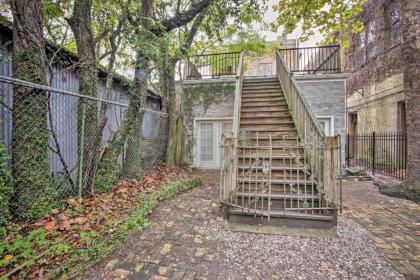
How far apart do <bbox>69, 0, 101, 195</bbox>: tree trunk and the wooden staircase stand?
2.82 m

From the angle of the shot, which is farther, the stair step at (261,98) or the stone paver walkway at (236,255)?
the stair step at (261,98)

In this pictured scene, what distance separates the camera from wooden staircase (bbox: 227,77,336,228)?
3238 mm

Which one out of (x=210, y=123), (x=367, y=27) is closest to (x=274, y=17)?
(x=210, y=123)

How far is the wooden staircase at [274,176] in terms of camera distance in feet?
10.6

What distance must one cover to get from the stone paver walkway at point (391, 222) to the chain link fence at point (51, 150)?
4805mm

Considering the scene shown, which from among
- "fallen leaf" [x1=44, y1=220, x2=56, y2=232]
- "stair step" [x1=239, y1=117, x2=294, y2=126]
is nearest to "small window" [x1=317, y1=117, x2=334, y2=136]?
"stair step" [x1=239, y1=117, x2=294, y2=126]

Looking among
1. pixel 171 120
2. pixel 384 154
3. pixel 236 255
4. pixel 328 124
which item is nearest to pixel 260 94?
pixel 328 124

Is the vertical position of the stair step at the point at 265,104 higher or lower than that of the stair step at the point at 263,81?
lower

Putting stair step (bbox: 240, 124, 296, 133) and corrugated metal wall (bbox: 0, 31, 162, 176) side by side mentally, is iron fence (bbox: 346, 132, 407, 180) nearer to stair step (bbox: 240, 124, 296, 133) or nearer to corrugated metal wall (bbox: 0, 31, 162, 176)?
stair step (bbox: 240, 124, 296, 133)

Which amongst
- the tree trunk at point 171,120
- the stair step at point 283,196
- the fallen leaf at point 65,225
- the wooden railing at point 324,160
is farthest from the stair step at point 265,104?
the fallen leaf at point 65,225

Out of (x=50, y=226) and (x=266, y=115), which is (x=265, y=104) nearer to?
(x=266, y=115)

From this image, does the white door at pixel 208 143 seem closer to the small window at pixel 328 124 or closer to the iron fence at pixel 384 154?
the small window at pixel 328 124

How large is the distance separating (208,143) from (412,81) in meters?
6.45

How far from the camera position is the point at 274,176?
13.4 ft
